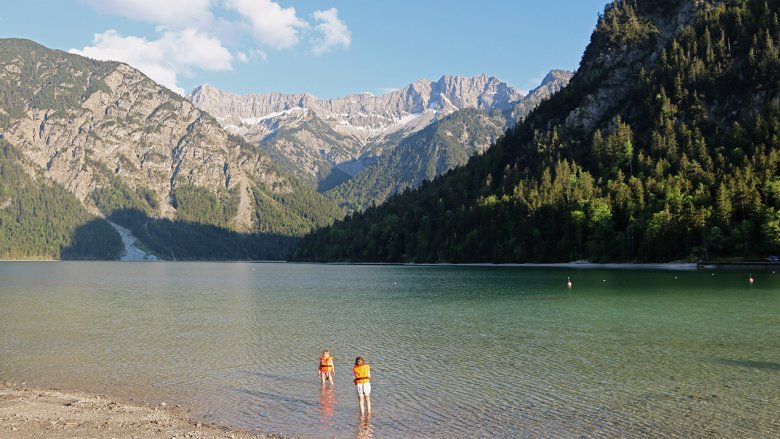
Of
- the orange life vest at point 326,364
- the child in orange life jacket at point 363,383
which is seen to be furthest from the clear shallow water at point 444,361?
the orange life vest at point 326,364

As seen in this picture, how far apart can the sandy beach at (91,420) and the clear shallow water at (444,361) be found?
1994 millimetres

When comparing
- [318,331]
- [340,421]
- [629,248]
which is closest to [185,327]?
[318,331]

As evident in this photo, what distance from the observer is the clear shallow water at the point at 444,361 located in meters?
30.1

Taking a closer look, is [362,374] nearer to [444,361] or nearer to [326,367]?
[326,367]

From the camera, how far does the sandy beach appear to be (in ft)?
89.4

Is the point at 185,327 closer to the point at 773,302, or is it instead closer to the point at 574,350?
the point at 574,350

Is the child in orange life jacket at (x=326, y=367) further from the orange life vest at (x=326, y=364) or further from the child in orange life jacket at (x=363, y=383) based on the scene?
the child in orange life jacket at (x=363, y=383)

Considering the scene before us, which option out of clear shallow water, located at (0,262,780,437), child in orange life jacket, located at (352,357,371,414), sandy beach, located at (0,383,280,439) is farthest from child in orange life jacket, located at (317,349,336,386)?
sandy beach, located at (0,383,280,439)

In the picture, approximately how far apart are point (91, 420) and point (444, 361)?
2466cm

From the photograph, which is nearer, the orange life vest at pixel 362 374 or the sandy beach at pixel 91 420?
the sandy beach at pixel 91 420

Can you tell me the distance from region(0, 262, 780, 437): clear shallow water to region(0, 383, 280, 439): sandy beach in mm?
1994

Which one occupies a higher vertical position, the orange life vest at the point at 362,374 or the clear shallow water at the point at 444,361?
the orange life vest at the point at 362,374

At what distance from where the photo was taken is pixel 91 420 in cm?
2950

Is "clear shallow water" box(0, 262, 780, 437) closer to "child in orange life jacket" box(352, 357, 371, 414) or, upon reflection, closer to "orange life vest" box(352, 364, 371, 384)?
"child in orange life jacket" box(352, 357, 371, 414)
